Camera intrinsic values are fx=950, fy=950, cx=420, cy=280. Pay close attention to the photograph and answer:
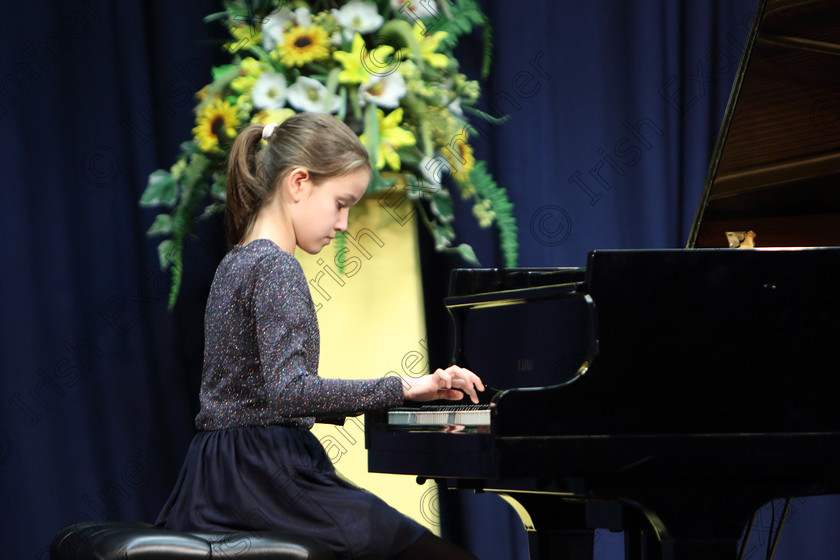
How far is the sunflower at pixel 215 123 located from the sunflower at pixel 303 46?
7.2 inches

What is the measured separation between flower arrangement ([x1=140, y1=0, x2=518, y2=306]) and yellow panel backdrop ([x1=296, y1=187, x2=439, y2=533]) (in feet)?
0.35

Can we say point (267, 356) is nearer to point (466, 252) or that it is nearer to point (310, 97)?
point (310, 97)

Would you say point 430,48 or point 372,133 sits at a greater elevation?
point 430,48

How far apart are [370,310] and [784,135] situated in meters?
1.06

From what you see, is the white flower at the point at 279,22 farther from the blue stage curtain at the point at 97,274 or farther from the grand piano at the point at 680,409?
the grand piano at the point at 680,409

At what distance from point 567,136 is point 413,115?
0.83 metres

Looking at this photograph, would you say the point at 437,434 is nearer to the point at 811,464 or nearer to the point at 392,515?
the point at 392,515

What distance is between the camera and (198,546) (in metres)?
1.46

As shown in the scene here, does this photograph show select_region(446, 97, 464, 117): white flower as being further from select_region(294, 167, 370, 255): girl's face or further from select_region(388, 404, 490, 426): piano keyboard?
select_region(388, 404, 490, 426): piano keyboard

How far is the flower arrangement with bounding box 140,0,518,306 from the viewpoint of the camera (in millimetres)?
2260

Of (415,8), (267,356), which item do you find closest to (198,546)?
(267,356)

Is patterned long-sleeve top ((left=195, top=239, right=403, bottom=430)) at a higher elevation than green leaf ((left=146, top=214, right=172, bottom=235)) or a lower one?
lower

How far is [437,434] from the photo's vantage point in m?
1.54

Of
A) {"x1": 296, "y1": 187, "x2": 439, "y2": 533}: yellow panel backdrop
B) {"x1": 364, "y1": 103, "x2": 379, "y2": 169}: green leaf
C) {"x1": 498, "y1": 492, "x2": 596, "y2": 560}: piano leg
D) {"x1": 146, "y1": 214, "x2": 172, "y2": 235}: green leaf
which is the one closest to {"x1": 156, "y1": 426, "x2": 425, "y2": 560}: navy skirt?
{"x1": 498, "y1": 492, "x2": 596, "y2": 560}: piano leg
